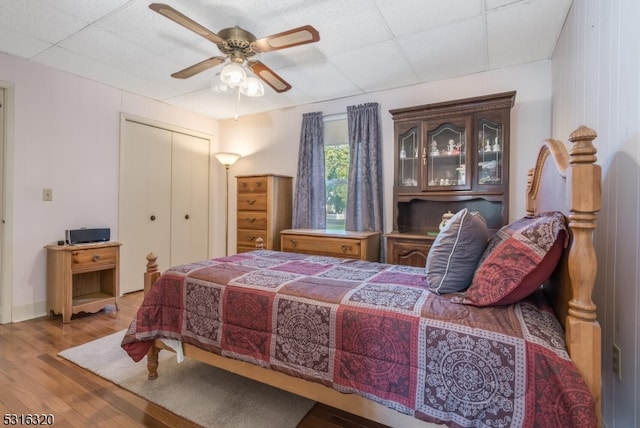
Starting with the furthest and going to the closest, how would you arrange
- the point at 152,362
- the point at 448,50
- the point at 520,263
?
the point at 448,50
the point at 152,362
the point at 520,263

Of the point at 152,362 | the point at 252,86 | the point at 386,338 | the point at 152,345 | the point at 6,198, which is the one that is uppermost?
the point at 252,86

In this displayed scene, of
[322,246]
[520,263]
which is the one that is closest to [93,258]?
[322,246]

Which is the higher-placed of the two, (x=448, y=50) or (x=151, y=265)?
(x=448, y=50)

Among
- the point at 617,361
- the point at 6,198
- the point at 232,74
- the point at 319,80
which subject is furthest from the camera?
the point at 319,80

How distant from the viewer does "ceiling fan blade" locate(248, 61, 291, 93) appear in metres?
2.28

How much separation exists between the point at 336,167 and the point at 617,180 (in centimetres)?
288

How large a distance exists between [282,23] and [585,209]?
7.32 feet

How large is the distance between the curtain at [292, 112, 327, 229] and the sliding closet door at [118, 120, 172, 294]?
73.4 inches

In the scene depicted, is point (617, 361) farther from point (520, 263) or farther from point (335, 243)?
point (335, 243)

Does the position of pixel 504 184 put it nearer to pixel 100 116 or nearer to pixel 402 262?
pixel 402 262

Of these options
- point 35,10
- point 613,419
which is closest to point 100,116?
point 35,10

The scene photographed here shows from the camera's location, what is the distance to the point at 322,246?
3.29 meters

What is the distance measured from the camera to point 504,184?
2773mm

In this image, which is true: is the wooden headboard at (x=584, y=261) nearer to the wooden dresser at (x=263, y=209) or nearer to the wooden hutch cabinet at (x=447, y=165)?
the wooden hutch cabinet at (x=447, y=165)
